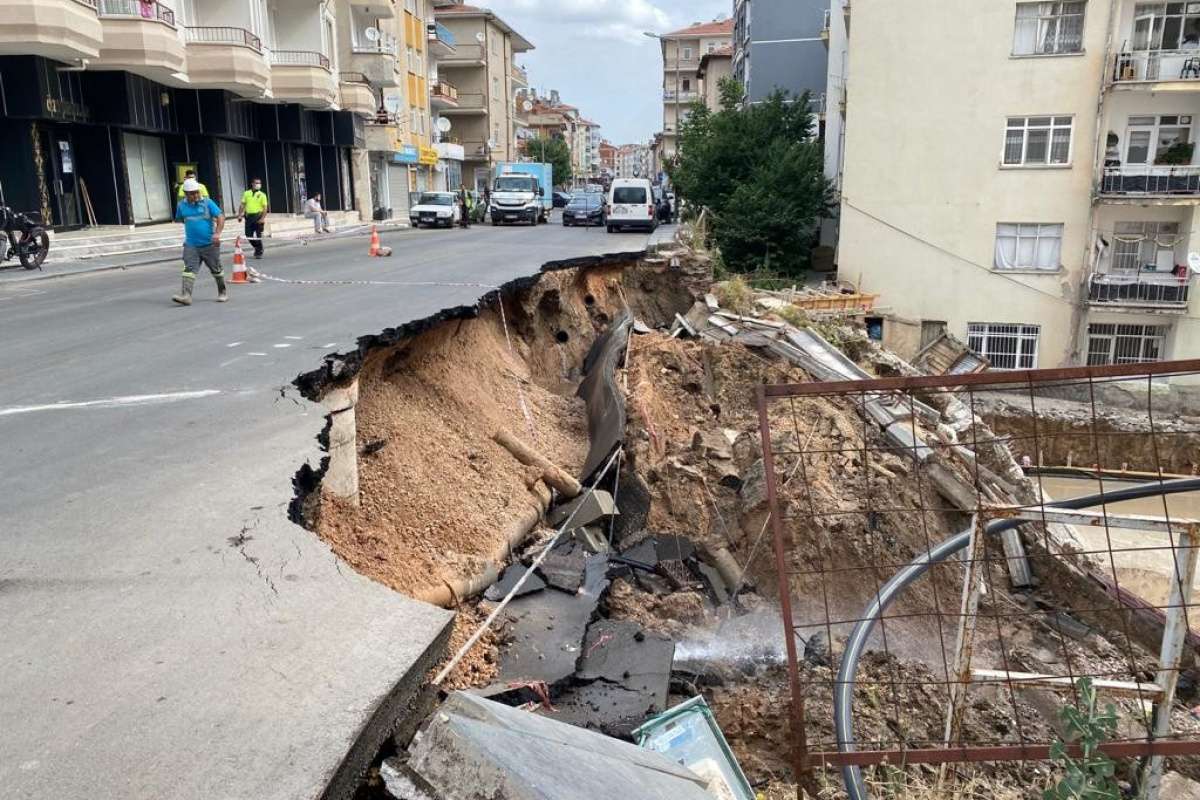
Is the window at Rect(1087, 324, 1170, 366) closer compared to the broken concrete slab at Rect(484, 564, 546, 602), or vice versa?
the broken concrete slab at Rect(484, 564, 546, 602)

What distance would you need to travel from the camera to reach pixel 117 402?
630 centimetres

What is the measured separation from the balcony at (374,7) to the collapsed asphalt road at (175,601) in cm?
3419

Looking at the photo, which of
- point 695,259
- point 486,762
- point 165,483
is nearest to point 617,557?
point 165,483

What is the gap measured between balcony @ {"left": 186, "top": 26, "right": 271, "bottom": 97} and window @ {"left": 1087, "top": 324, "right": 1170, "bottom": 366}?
89.1 ft

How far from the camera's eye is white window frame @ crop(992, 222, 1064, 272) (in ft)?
86.0

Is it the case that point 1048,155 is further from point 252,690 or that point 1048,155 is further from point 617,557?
point 252,690

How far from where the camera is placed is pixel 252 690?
284 cm

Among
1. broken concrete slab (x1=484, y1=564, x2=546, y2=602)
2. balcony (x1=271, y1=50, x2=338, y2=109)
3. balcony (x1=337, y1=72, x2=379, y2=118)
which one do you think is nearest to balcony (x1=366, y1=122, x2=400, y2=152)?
balcony (x1=337, y1=72, x2=379, y2=118)

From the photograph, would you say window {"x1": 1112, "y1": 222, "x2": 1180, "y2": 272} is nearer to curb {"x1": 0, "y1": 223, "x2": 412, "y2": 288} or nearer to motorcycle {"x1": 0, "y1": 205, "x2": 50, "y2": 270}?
curb {"x1": 0, "y1": 223, "x2": 412, "y2": 288}

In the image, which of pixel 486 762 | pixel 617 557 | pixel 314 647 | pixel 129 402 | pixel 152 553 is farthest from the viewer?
pixel 617 557

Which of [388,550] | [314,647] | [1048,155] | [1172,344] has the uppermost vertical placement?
[1048,155]

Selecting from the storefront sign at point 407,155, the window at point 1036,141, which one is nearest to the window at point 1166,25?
the window at point 1036,141

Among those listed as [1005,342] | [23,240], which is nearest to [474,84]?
[1005,342]

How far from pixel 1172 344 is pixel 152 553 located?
1185 inches
